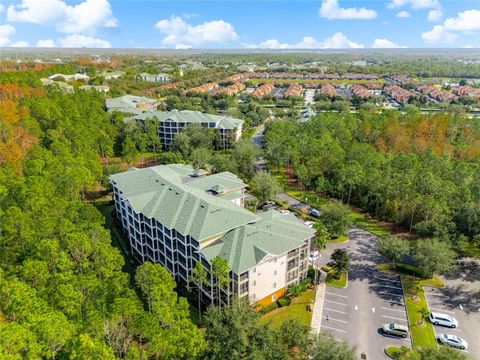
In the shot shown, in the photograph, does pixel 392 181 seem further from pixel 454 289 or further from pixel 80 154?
pixel 80 154

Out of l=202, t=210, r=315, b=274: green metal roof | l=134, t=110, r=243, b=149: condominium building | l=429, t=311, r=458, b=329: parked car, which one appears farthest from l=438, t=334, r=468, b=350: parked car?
l=134, t=110, r=243, b=149: condominium building

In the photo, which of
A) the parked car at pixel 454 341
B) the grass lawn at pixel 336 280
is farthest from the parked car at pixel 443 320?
the grass lawn at pixel 336 280

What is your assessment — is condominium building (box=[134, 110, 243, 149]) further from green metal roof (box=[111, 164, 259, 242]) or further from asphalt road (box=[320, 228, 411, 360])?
asphalt road (box=[320, 228, 411, 360])

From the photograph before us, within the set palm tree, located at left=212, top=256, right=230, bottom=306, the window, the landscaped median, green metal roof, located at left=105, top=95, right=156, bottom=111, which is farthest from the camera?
green metal roof, located at left=105, top=95, right=156, bottom=111

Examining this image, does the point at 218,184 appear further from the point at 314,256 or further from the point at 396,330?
the point at 396,330

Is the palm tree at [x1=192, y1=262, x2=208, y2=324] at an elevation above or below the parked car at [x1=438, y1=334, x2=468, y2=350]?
above

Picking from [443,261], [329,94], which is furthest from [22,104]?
[329,94]

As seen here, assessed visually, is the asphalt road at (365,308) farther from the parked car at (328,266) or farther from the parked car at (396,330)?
the parked car at (328,266)
